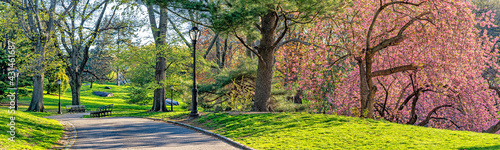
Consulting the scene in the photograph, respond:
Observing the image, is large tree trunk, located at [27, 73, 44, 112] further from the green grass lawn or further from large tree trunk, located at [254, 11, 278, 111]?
large tree trunk, located at [254, 11, 278, 111]

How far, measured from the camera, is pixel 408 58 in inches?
497

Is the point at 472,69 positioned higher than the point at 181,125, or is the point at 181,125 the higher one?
the point at 472,69

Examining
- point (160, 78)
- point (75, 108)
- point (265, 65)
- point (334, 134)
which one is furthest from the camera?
point (75, 108)

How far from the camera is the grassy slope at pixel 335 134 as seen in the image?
714 centimetres

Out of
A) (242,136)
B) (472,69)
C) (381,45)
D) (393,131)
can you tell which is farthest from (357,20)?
(242,136)

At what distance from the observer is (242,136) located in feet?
30.2

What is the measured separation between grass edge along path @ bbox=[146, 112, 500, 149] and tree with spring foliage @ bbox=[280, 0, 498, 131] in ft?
8.67

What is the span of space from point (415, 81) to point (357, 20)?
362cm

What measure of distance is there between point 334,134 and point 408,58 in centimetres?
616

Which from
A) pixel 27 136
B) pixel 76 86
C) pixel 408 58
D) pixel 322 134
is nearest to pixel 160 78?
pixel 76 86

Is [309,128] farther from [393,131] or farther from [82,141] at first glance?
[82,141]

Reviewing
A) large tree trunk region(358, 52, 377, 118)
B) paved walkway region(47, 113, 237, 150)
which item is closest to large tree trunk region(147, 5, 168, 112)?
paved walkway region(47, 113, 237, 150)

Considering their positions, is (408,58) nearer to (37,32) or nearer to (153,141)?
(153,141)

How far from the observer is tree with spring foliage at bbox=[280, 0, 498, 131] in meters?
10.8
